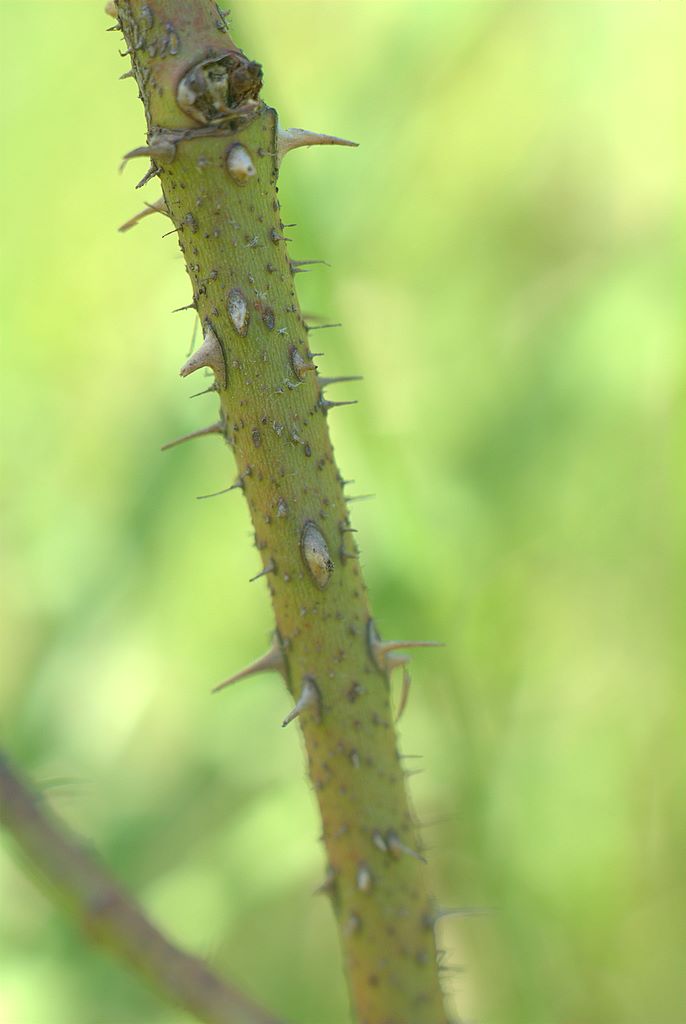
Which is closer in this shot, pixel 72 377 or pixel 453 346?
pixel 453 346

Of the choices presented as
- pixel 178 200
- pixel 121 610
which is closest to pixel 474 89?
A: pixel 121 610

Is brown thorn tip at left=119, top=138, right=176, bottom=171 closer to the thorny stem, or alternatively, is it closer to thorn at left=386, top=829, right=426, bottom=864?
the thorny stem

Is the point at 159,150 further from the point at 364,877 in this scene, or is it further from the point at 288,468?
the point at 364,877

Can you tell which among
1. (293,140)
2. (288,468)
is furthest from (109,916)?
(293,140)

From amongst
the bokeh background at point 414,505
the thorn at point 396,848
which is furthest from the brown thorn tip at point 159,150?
the bokeh background at point 414,505

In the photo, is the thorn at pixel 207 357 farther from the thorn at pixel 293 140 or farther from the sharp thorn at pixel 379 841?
the sharp thorn at pixel 379 841

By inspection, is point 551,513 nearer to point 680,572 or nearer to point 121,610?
point 680,572

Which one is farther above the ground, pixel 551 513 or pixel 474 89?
pixel 474 89
